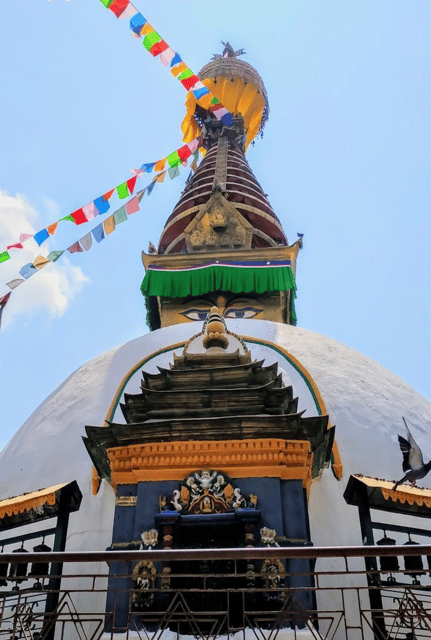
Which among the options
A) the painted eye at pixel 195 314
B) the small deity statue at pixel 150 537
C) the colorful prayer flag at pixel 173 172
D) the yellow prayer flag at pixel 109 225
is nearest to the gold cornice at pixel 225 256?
the painted eye at pixel 195 314

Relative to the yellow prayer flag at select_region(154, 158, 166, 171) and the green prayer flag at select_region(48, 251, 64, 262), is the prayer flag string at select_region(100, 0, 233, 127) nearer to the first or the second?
the yellow prayer flag at select_region(154, 158, 166, 171)

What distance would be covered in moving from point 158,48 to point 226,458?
9218 mm

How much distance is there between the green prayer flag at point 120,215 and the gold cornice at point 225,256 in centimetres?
240

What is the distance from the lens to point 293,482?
18.0 feet

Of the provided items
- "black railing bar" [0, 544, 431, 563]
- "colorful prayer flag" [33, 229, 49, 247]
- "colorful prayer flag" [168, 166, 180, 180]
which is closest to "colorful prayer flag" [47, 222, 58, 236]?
"colorful prayer flag" [33, 229, 49, 247]

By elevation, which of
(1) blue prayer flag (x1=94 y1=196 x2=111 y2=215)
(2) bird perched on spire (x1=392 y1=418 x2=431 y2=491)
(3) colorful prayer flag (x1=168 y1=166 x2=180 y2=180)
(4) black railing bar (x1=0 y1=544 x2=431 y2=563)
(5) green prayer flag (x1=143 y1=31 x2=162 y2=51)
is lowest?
(4) black railing bar (x1=0 y1=544 x2=431 y2=563)

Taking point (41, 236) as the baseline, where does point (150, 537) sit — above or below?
below

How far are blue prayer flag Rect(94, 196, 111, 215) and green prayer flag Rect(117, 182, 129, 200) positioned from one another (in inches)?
16.3

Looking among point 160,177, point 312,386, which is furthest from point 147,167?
point 312,386

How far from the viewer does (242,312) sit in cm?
1277

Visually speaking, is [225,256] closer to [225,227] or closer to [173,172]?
[225,227]

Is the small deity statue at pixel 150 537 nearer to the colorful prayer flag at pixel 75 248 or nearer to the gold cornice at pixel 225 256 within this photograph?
the colorful prayer flag at pixel 75 248

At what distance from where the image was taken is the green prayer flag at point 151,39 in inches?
473

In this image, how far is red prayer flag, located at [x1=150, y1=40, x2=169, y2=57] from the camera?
12.2 meters
